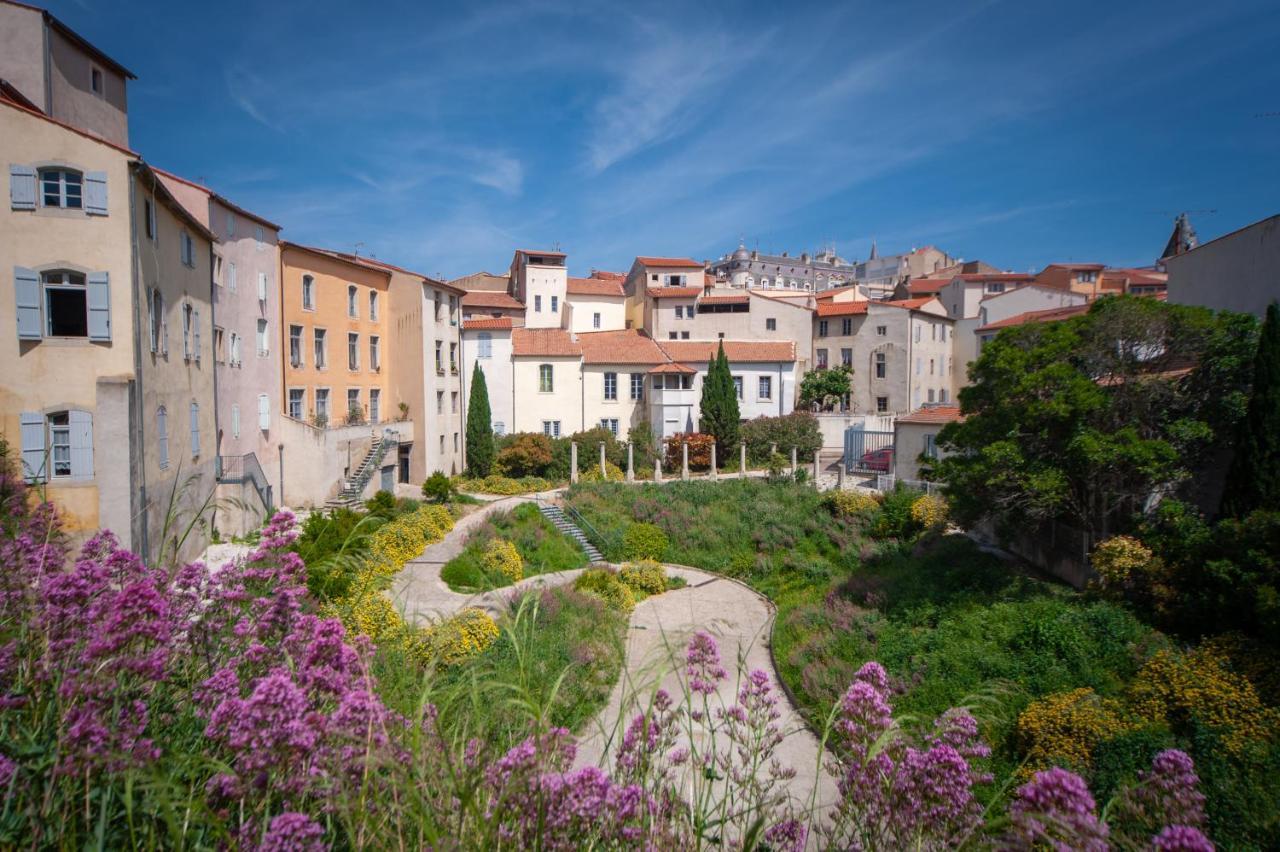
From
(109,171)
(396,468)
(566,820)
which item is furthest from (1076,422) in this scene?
(396,468)

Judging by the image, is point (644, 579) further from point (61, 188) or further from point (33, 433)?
point (61, 188)

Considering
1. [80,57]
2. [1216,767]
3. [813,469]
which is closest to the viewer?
[1216,767]

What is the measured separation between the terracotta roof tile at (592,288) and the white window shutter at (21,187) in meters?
34.4

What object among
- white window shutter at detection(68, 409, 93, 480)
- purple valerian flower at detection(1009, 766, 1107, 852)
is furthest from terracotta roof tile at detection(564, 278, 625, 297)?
purple valerian flower at detection(1009, 766, 1107, 852)

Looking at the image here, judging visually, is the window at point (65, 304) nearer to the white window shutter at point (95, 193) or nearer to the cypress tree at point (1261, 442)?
the white window shutter at point (95, 193)

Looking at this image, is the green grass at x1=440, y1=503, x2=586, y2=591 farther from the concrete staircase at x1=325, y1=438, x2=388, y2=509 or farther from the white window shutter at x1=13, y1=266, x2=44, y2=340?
the white window shutter at x1=13, y1=266, x2=44, y2=340

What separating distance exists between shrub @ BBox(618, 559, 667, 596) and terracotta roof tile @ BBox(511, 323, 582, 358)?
63.6 feet

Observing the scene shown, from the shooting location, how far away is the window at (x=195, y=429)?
1916cm

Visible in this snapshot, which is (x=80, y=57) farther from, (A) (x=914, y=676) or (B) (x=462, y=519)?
(A) (x=914, y=676)

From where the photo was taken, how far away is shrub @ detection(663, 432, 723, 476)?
36.4 m

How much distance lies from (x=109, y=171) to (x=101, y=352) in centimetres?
396

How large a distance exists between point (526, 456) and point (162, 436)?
60.7 ft

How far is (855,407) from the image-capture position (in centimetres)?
4638

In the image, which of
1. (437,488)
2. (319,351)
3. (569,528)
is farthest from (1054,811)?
(319,351)
